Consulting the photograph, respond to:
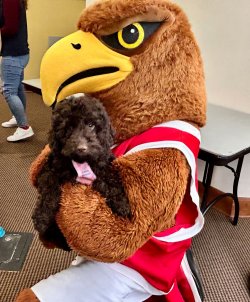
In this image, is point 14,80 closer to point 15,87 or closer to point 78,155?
point 15,87

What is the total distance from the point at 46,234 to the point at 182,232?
1.00 feet

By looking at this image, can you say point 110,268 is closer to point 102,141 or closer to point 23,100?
point 102,141

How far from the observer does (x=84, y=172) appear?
22.0 inches

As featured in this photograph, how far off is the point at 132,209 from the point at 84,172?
11 cm

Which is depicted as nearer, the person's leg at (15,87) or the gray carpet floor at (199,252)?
the gray carpet floor at (199,252)

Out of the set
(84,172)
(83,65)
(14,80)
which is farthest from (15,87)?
(84,172)

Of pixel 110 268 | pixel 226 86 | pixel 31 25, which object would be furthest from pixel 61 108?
pixel 31 25

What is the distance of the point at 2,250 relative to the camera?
4.06ft

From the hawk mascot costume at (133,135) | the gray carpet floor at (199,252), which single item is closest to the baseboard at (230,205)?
the gray carpet floor at (199,252)

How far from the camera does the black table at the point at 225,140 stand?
99 centimetres

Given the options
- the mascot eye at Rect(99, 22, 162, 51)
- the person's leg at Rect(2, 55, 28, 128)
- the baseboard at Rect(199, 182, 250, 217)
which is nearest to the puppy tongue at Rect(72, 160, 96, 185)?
the mascot eye at Rect(99, 22, 162, 51)

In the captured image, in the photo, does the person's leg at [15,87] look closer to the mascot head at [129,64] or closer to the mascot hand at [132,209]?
the mascot head at [129,64]

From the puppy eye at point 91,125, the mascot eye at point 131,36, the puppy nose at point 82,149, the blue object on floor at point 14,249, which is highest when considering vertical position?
the mascot eye at point 131,36

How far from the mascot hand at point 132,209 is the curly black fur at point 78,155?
0.05ft
